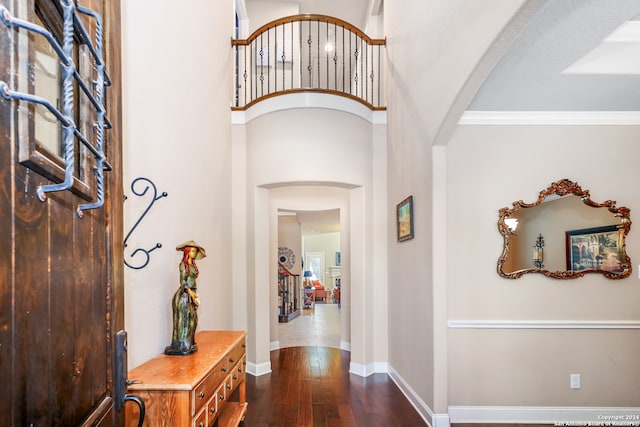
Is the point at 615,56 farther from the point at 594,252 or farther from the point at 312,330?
the point at 312,330

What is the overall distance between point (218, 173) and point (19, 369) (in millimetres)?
3978

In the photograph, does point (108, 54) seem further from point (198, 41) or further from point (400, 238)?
point (400, 238)

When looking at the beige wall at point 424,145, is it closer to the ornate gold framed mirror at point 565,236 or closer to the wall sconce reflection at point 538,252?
the ornate gold framed mirror at point 565,236

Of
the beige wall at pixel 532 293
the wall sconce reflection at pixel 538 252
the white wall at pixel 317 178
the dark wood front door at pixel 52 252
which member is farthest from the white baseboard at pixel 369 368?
the dark wood front door at pixel 52 252

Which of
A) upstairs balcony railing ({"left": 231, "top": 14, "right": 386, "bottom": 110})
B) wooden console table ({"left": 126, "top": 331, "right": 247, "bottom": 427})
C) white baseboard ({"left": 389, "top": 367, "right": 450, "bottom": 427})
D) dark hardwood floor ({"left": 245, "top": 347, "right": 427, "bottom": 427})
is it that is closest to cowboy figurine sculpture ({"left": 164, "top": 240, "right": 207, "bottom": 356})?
wooden console table ({"left": 126, "top": 331, "right": 247, "bottom": 427})

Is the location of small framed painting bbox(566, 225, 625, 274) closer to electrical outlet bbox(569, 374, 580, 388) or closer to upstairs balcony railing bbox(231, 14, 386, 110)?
electrical outlet bbox(569, 374, 580, 388)

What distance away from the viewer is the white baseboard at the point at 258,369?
5070mm

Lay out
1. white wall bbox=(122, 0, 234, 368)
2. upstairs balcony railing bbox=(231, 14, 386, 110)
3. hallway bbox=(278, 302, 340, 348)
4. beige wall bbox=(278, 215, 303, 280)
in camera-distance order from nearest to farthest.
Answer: white wall bbox=(122, 0, 234, 368), upstairs balcony railing bbox=(231, 14, 386, 110), hallway bbox=(278, 302, 340, 348), beige wall bbox=(278, 215, 303, 280)

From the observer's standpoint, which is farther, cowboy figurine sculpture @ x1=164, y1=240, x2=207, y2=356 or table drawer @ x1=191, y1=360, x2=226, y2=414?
cowboy figurine sculpture @ x1=164, y1=240, x2=207, y2=356

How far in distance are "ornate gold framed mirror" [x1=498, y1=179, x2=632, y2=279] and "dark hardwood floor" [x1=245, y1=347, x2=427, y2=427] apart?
164cm

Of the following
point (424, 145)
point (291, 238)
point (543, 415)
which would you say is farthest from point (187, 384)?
point (291, 238)

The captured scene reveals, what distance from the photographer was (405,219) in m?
4.32

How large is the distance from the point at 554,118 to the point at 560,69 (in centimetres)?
104

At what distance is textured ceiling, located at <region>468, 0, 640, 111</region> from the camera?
1999 millimetres
